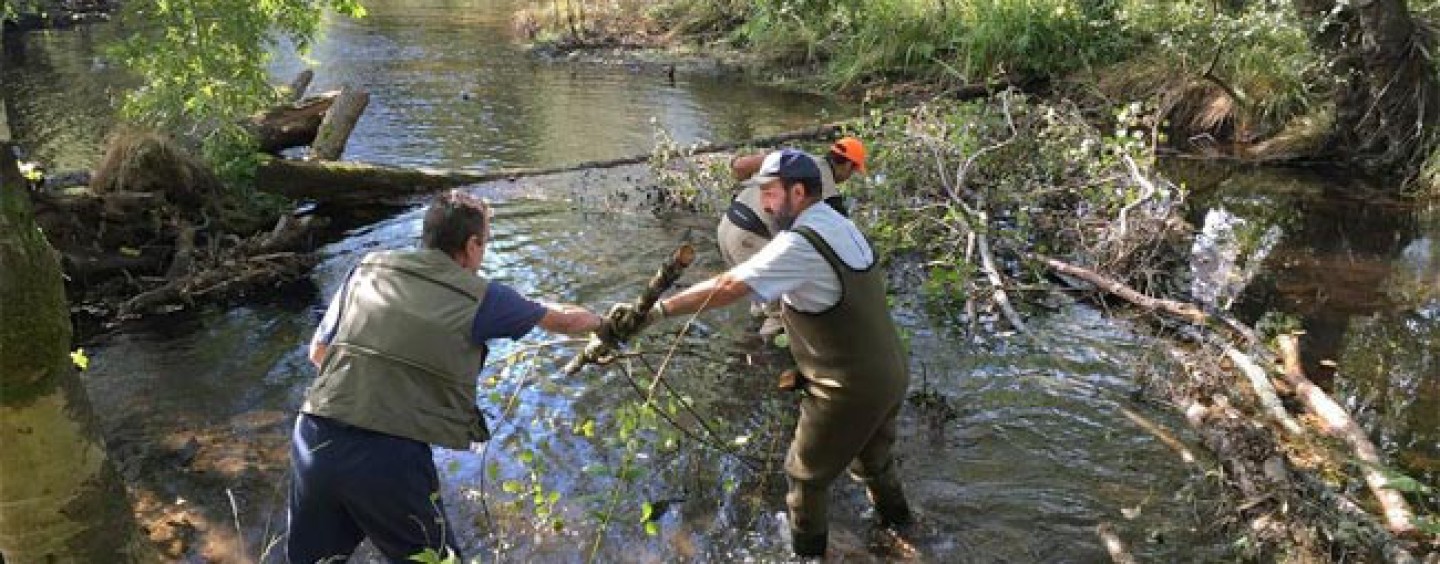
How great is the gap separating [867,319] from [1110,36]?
1520 centimetres

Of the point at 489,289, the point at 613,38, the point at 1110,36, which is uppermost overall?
the point at 489,289

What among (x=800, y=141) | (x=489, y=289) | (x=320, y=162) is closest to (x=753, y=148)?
(x=800, y=141)

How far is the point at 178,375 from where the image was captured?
7.12 m

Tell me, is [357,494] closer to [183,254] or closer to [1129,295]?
[183,254]

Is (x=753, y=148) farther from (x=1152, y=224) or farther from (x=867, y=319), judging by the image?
(x=867, y=319)

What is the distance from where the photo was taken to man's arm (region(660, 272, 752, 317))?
4035 millimetres

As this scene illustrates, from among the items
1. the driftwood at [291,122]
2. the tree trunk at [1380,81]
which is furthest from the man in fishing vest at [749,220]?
the tree trunk at [1380,81]

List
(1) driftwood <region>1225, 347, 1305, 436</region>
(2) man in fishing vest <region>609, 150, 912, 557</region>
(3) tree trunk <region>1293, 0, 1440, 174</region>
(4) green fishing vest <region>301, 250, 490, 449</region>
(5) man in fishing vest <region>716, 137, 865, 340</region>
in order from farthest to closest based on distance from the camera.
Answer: (3) tree trunk <region>1293, 0, 1440, 174</region> → (5) man in fishing vest <region>716, 137, 865, 340</region> → (1) driftwood <region>1225, 347, 1305, 436</region> → (2) man in fishing vest <region>609, 150, 912, 557</region> → (4) green fishing vest <region>301, 250, 490, 449</region>

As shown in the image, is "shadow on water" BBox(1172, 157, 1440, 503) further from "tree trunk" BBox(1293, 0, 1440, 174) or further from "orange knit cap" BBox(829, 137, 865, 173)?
"orange knit cap" BBox(829, 137, 865, 173)

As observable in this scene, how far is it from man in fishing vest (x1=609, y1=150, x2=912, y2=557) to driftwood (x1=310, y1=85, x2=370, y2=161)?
8710 millimetres

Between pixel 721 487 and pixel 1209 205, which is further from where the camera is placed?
pixel 1209 205

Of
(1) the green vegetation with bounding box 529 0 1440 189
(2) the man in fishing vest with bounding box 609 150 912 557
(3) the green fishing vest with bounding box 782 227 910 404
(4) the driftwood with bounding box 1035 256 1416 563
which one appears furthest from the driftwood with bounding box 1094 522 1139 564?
(1) the green vegetation with bounding box 529 0 1440 189

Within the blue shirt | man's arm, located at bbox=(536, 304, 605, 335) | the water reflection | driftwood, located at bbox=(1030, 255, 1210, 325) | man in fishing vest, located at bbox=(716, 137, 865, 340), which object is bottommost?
the water reflection

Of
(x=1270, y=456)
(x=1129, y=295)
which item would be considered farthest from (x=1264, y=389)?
(x=1129, y=295)
